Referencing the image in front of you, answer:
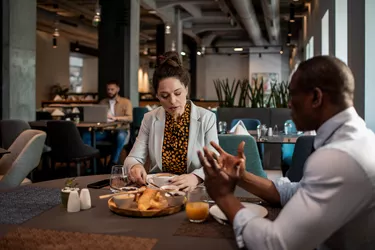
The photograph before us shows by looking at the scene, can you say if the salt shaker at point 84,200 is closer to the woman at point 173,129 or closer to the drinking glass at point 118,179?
the drinking glass at point 118,179

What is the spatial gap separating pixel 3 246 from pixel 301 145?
2391 millimetres

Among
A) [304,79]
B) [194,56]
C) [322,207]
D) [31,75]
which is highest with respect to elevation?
[194,56]

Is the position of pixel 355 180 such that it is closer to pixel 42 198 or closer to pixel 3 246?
pixel 3 246

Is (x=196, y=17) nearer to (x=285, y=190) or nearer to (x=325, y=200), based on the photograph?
(x=285, y=190)

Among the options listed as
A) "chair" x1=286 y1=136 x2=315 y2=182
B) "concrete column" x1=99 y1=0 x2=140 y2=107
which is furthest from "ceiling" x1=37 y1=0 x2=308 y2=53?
"chair" x1=286 y1=136 x2=315 y2=182

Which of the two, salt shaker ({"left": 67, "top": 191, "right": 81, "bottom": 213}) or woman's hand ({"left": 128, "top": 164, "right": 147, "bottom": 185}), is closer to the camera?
salt shaker ({"left": 67, "top": 191, "right": 81, "bottom": 213})

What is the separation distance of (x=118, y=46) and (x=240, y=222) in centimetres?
861

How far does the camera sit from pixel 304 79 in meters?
A: 1.20

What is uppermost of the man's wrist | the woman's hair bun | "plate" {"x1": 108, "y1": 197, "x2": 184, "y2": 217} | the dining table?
the woman's hair bun

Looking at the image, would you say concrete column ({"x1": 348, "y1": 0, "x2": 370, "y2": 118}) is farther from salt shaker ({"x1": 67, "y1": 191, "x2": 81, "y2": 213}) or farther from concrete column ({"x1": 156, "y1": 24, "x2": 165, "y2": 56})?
concrete column ({"x1": 156, "y1": 24, "x2": 165, "y2": 56})

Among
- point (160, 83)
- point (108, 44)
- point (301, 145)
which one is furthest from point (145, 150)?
point (108, 44)

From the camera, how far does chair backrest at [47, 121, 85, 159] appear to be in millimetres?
5230

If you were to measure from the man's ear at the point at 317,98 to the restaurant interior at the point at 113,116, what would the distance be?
26cm

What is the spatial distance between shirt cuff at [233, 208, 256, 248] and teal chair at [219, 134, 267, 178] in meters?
1.76
